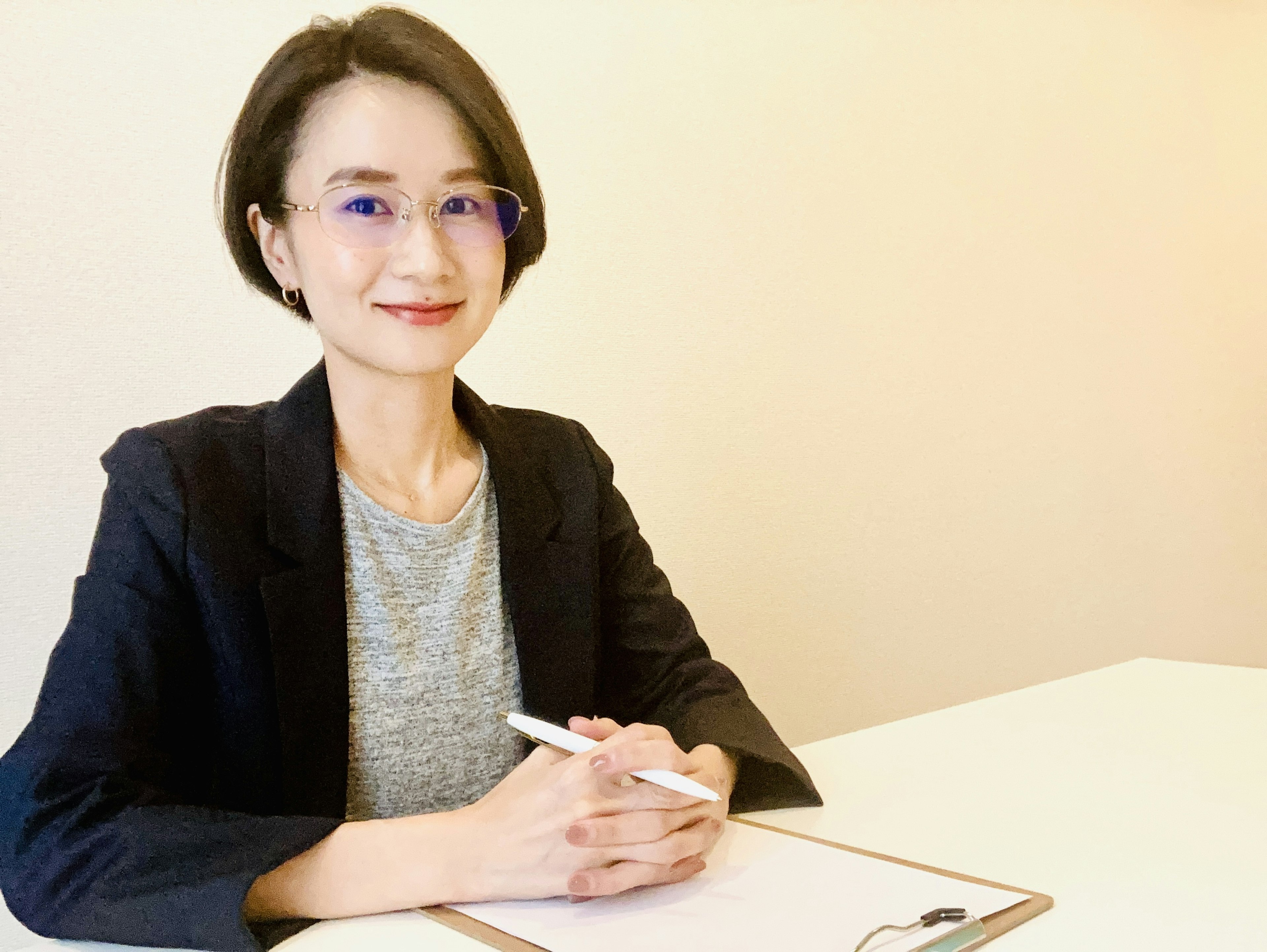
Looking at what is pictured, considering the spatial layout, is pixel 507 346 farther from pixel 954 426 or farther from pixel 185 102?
pixel 954 426

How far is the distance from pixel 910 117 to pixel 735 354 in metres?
0.76

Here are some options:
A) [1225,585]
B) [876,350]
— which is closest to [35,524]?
[876,350]

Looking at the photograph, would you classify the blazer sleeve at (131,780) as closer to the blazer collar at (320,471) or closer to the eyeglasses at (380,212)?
the blazer collar at (320,471)

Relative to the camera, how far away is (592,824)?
2.52ft

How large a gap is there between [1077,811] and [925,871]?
24 cm

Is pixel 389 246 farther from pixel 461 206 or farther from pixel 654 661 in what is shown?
pixel 654 661

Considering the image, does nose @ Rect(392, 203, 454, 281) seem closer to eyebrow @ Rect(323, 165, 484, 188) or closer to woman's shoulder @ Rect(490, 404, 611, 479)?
eyebrow @ Rect(323, 165, 484, 188)

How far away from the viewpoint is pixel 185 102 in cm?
150

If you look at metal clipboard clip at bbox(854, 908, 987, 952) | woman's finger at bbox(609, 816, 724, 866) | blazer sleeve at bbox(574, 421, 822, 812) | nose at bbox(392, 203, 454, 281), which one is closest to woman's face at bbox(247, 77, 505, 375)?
nose at bbox(392, 203, 454, 281)

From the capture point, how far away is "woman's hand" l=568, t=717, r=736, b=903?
75cm

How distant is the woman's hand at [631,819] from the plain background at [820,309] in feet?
3.20

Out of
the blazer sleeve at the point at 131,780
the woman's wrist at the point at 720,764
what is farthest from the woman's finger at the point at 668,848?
the blazer sleeve at the point at 131,780

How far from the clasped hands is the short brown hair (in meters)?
0.66

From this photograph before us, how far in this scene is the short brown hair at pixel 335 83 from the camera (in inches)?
43.7
